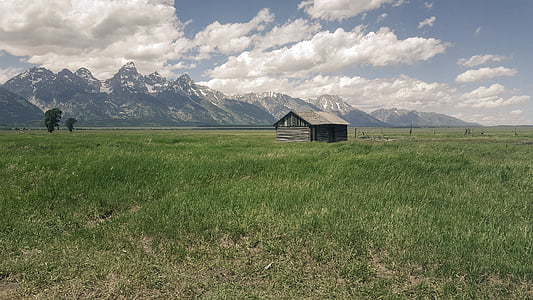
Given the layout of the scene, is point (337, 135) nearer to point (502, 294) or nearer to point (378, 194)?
point (378, 194)

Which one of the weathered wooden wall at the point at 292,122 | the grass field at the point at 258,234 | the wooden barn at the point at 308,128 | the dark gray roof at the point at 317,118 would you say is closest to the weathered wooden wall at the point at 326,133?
the wooden barn at the point at 308,128

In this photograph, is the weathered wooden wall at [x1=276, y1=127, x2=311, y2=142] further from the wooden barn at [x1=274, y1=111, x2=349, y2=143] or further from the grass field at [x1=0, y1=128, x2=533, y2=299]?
the grass field at [x1=0, y1=128, x2=533, y2=299]

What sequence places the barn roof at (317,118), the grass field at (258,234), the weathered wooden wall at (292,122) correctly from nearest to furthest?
1. the grass field at (258,234)
2. the barn roof at (317,118)
3. the weathered wooden wall at (292,122)

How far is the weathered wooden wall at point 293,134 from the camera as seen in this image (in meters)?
52.2

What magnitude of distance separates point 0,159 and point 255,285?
14.1 meters

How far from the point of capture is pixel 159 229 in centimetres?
758

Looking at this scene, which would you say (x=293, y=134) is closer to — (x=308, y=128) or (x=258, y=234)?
(x=308, y=128)

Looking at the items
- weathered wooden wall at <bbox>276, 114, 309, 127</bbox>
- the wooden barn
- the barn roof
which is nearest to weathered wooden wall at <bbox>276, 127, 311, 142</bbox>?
the wooden barn

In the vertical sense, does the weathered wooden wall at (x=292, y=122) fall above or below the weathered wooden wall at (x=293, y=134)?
above

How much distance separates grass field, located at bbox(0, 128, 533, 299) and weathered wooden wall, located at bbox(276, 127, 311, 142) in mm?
39422

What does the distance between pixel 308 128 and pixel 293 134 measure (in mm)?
3220

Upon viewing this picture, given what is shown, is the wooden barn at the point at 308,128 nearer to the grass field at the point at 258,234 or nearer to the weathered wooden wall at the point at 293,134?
the weathered wooden wall at the point at 293,134

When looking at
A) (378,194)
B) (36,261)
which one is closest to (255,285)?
(36,261)

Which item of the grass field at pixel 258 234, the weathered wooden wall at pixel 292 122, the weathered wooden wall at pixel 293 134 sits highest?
the weathered wooden wall at pixel 292 122
